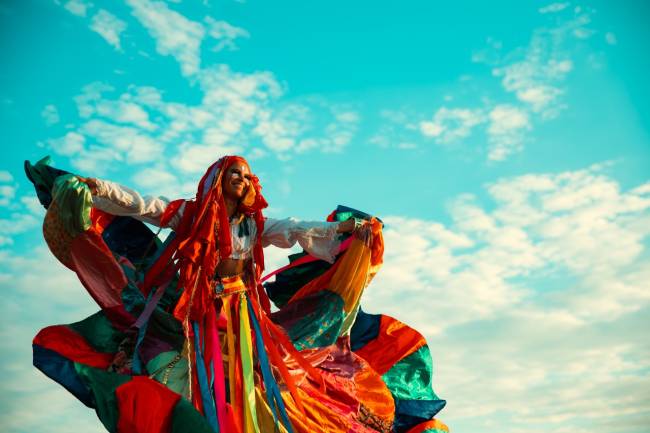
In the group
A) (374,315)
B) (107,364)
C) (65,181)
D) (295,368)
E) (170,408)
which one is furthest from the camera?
(374,315)

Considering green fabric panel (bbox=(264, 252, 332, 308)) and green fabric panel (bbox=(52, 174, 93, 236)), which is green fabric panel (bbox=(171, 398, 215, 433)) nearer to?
green fabric panel (bbox=(52, 174, 93, 236))

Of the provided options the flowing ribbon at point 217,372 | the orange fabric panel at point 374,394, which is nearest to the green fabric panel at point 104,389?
the flowing ribbon at point 217,372

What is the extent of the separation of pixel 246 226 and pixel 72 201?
1.33 metres

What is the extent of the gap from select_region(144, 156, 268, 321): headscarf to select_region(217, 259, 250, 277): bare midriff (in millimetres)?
89

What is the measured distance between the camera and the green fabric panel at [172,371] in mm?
4488

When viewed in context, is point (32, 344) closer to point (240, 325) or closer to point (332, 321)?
point (240, 325)

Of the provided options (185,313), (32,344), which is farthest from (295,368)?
(32,344)

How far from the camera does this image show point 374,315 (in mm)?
6039

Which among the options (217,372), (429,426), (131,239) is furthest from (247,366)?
(429,426)

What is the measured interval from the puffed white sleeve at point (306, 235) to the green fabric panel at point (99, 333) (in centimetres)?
132

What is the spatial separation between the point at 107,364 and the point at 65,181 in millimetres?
1272

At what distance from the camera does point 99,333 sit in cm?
482

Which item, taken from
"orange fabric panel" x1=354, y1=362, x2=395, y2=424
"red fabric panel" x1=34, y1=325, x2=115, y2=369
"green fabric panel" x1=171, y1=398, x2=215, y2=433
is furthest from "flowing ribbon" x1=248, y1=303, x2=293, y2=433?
"red fabric panel" x1=34, y1=325, x2=115, y2=369

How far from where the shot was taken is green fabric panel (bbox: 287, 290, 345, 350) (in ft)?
17.2
